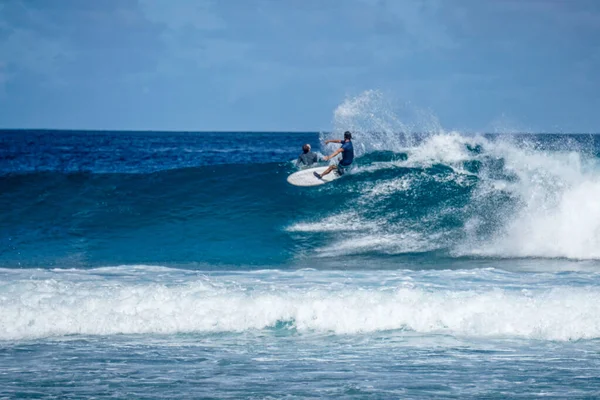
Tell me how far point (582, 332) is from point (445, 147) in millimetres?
12099

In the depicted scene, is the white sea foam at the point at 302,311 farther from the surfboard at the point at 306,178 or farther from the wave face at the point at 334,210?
the surfboard at the point at 306,178

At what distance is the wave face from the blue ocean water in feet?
0.22

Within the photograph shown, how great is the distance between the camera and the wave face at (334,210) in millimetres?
15023

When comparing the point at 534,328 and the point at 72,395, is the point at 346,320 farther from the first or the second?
the point at 72,395

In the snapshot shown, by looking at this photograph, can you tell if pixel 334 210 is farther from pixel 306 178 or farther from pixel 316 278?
pixel 316 278

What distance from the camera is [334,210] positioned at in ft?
57.9

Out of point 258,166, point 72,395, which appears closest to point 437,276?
point 72,395

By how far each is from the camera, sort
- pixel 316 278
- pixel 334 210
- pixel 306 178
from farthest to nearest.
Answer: pixel 334 210 → pixel 306 178 → pixel 316 278

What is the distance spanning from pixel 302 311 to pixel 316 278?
2286 millimetres

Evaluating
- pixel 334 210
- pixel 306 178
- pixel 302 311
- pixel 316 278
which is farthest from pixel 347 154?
pixel 302 311

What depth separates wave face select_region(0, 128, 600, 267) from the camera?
1502 cm

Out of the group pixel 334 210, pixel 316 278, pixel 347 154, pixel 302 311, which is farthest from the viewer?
pixel 334 210

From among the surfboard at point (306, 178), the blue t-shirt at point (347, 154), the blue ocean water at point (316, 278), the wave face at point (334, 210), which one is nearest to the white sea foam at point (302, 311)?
the blue ocean water at point (316, 278)

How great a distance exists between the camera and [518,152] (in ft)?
61.1
